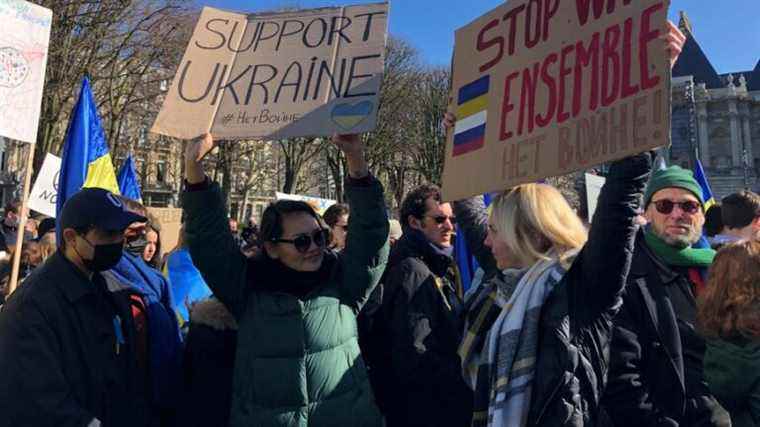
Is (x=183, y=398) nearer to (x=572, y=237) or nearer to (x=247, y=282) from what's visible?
(x=247, y=282)

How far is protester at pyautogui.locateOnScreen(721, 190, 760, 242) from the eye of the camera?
396 cm

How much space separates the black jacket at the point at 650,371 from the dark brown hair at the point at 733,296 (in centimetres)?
13

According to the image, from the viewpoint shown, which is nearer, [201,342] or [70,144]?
[201,342]

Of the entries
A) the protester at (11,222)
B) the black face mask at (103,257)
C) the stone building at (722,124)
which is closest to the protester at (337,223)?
the black face mask at (103,257)

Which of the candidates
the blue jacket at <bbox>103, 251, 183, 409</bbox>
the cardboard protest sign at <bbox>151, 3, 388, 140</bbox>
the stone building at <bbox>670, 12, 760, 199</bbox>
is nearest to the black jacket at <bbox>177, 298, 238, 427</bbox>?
the blue jacket at <bbox>103, 251, 183, 409</bbox>

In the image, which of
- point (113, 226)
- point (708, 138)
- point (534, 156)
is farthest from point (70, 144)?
point (708, 138)

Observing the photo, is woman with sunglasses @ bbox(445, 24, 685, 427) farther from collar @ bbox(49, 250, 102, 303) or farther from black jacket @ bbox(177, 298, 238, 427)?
collar @ bbox(49, 250, 102, 303)

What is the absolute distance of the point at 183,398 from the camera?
253 centimetres

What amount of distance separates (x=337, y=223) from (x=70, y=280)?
2673mm

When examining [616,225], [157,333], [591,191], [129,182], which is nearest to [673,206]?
[616,225]

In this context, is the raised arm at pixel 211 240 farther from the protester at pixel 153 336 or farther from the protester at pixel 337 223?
the protester at pixel 337 223

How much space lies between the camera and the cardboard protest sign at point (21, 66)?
4.14 meters

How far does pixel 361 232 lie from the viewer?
8.43 ft

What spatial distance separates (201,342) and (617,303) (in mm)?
1615
